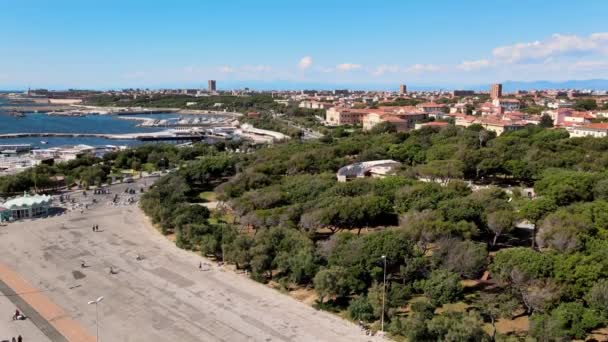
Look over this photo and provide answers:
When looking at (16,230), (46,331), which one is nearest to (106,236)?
(16,230)

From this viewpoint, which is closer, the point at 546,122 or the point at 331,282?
the point at 331,282

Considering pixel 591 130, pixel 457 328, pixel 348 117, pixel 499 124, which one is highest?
pixel 348 117

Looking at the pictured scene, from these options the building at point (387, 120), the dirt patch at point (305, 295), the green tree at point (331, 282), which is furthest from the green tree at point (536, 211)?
the building at point (387, 120)

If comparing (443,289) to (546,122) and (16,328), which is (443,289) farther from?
(546,122)

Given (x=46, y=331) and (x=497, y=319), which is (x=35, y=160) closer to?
A: (x=46, y=331)

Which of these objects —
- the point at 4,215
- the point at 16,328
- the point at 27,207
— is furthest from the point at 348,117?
the point at 16,328

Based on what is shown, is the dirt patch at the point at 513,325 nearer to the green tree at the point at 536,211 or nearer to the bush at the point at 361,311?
the bush at the point at 361,311
